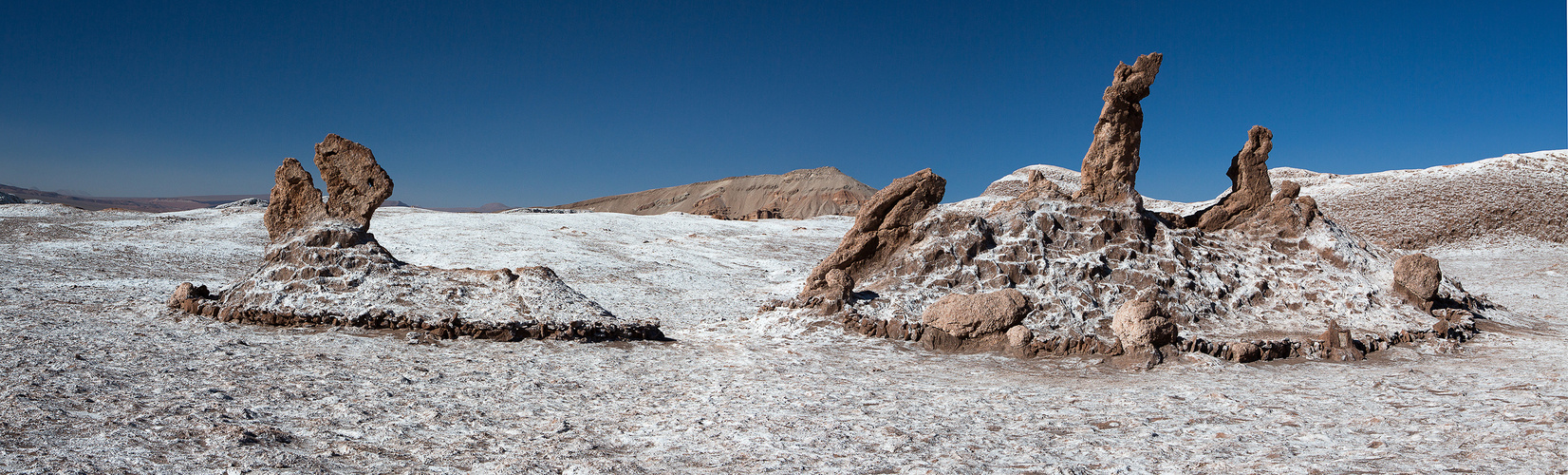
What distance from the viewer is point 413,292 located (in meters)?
10.6

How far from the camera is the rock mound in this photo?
2831cm

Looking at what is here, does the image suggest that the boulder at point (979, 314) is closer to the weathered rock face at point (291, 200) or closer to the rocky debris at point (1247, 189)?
the rocky debris at point (1247, 189)

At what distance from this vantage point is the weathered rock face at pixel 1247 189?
581 inches

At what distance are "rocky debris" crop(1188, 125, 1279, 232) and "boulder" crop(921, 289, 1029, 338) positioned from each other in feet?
21.6

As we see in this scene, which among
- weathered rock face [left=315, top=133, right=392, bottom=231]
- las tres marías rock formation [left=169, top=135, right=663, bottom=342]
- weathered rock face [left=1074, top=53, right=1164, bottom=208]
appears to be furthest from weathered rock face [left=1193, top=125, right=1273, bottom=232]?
weathered rock face [left=315, top=133, right=392, bottom=231]

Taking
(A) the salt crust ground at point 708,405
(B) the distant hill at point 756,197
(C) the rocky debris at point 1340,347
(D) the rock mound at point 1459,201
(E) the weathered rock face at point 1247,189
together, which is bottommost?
(A) the salt crust ground at point 708,405

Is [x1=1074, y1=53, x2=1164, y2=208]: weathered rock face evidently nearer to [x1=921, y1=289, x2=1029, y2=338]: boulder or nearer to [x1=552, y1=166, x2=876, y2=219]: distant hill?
[x1=921, y1=289, x2=1029, y2=338]: boulder

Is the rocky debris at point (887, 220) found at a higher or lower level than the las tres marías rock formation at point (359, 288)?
higher

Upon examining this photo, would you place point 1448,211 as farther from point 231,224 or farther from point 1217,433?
point 231,224

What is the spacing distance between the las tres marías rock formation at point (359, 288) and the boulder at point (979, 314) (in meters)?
4.02

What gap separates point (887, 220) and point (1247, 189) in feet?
23.4

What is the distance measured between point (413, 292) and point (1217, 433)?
9.77 meters


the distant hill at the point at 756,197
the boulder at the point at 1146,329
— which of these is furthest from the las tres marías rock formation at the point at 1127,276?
the distant hill at the point at 756,197

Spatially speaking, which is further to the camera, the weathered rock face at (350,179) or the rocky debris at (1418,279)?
the weathered rock face at (350,179)
